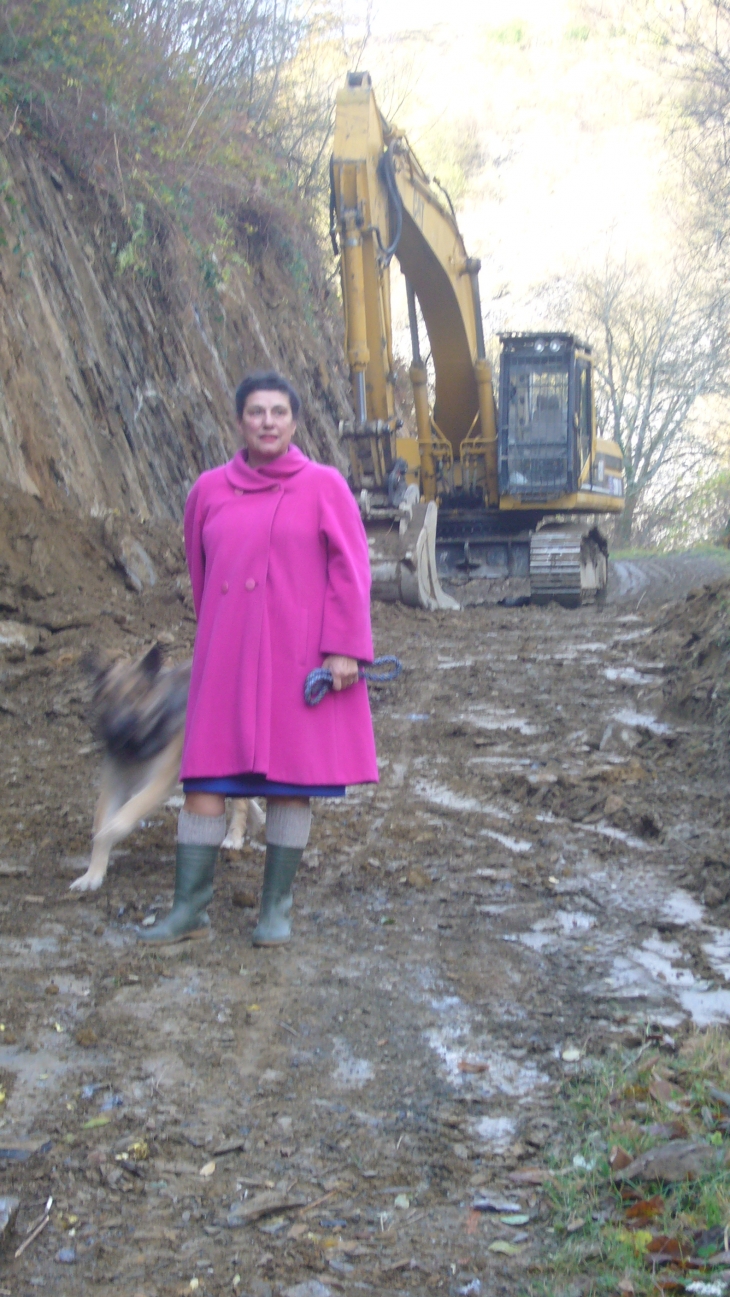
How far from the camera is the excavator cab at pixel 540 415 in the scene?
1448cm

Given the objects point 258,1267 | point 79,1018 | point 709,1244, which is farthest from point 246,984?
point 709,1244

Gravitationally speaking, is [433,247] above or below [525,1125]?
above

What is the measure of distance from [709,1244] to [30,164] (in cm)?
1134

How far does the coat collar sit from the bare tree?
2794 centimetres

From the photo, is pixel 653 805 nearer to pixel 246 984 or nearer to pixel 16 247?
pixel 246 984

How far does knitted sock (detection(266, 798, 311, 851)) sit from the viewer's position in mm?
4070

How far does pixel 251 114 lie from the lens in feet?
57.7

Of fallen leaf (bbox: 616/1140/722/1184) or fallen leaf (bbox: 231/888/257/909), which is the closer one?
fallen leaf (bbox: 616/1140/722/1184)

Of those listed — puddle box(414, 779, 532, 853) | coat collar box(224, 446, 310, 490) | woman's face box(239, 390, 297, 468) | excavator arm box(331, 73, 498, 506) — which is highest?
excavator arm box(331, 73, 498, 506)

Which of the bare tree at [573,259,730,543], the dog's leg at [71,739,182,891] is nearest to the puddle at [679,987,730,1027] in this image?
the dog's leg at [71,739,182,891]

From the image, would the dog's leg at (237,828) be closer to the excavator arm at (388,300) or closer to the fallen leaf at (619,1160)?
the fallen leaf at (619,1160)

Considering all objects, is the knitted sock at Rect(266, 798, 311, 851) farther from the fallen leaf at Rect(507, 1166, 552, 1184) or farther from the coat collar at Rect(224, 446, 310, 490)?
the fallen leaf at Rect(507, 1166, 552, 1184)

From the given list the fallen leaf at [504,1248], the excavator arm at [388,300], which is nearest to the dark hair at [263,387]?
the fallen leaf at [504,1248]

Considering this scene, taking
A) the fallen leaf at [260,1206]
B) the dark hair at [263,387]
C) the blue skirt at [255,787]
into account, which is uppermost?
the dark hair at [263,387]
